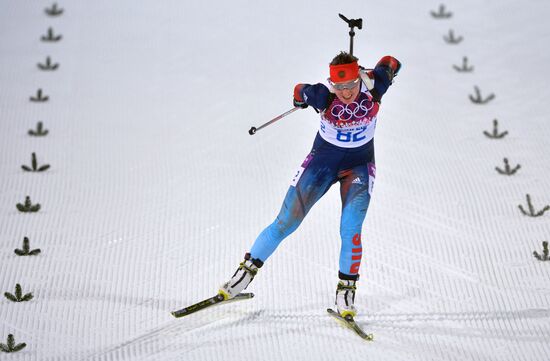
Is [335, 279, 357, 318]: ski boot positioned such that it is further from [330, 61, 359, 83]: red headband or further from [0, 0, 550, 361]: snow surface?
[330, 61, 359, 83]: red headband

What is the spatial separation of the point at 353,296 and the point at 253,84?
12.5 feet

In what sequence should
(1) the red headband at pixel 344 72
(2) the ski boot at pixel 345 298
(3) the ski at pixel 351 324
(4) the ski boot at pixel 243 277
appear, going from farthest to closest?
(4) the ski boot at pixel 243 277 < (2) the ski boot at pixel 345 298 < (3) the ski at pixel 351 324 < (1) the red headband at pixel 344 72

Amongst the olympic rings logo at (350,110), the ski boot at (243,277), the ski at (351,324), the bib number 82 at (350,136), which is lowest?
the ski at (351,324)

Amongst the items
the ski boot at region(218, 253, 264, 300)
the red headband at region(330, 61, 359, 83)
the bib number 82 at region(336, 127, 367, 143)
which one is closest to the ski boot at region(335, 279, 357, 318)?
the ski boot at region(218, 253, 264, 300)

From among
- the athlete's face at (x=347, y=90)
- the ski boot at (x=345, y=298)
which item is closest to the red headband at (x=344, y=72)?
the athlete's face at (x=347, y=90)

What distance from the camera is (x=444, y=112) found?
8039 millimetres

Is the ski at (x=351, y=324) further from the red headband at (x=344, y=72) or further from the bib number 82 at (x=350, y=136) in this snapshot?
the red headband at (x=344, y=72)

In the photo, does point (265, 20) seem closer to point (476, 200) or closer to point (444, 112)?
point (444, 112)

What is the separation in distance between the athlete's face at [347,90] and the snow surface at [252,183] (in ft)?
4.22

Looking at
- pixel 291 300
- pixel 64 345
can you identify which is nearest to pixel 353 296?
pixel 291 300

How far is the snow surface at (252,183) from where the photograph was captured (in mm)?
5145

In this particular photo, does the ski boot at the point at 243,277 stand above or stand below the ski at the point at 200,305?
above

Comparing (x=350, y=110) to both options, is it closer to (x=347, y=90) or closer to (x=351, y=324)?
(x=347, y=90)

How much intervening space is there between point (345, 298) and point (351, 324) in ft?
0.55
